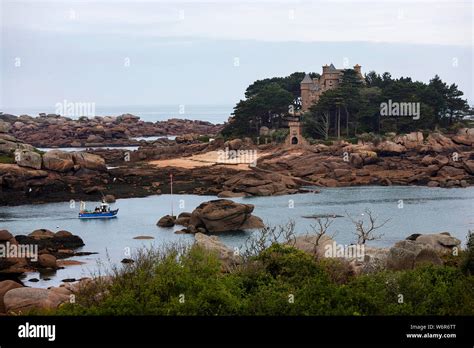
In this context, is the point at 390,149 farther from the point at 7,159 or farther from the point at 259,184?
the point at 7,159

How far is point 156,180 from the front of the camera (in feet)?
261

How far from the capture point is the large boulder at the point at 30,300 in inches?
1104

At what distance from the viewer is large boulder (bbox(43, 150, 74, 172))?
243ft

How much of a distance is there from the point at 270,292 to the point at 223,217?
1237 inches

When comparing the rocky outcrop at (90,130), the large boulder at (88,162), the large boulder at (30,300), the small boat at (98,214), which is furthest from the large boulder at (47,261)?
the rocky outcrop at (90,130)

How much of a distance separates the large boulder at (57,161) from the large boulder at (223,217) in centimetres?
2216

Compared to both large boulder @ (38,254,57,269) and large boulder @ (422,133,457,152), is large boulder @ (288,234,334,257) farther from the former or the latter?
large boulder @ (422,133,457,152)

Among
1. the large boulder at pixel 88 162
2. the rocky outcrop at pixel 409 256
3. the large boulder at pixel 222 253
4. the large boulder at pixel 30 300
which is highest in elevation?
the large boulder at pixel 88 162

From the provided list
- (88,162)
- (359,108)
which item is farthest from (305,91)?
(88,162)

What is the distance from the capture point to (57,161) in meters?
74.6

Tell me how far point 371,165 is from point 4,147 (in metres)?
35.8

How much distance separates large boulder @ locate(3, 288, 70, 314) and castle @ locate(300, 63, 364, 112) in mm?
78217

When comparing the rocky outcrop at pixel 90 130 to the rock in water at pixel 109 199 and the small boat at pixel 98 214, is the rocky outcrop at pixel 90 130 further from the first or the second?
the small boat at pixel 98 214

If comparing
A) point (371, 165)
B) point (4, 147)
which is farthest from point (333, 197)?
point (4, 147)
